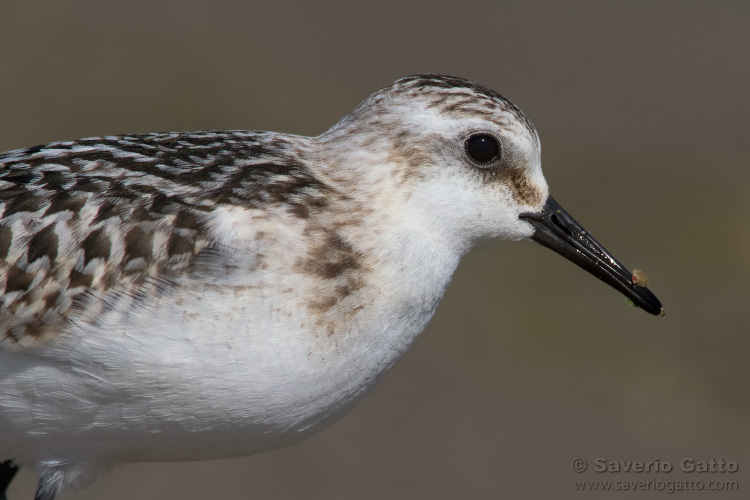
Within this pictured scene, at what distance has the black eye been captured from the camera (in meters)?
4.60

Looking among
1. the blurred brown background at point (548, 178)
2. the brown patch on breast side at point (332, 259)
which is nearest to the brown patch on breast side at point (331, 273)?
the brown patch on breast side at point (332, 259)

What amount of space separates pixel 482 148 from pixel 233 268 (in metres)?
1.16

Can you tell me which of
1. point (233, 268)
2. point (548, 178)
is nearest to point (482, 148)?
point (233, 268)

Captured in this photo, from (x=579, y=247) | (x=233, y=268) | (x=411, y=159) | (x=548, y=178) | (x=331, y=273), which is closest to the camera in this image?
(x=233, y=268)

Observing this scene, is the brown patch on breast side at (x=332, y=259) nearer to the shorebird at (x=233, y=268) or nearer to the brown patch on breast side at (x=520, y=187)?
the shorebird at (x=233, y=268)

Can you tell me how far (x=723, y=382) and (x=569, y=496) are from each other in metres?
2.91

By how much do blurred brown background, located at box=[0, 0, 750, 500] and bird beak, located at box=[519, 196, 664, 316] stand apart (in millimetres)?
4234

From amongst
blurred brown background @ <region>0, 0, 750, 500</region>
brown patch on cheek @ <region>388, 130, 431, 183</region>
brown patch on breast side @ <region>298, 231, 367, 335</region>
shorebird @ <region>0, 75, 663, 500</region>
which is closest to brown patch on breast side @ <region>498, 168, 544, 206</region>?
shorebird @ <region>0, 75, 663, 500</region>

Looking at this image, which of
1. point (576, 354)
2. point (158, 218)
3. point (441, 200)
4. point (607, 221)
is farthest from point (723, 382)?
point (158, 218)

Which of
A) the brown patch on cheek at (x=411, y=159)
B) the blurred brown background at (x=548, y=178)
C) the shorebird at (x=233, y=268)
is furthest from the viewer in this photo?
the blurred brown background at (x=548, y=178)

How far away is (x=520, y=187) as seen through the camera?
4.71 metres

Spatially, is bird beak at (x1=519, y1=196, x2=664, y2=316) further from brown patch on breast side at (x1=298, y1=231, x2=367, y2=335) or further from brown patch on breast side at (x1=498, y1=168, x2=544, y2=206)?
brown patch on breast side at (x1=298, y1=231, x2=367, y2=335)

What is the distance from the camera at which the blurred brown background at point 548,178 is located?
951 centimetres

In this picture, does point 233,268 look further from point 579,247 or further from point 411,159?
point 579,247
